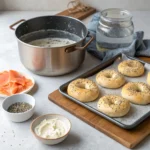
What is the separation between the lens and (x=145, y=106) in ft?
3.14

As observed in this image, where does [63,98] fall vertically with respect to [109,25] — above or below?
below

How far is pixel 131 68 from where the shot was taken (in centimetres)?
109

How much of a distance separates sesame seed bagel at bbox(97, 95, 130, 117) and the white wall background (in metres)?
0.76

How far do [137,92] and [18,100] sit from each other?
12.8 inches

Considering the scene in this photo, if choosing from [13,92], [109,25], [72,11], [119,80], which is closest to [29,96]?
[13,92]

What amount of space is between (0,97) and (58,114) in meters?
0.21

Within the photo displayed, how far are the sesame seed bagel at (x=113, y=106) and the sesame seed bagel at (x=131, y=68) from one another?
150 millimetres

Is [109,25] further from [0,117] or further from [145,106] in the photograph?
[0,117]

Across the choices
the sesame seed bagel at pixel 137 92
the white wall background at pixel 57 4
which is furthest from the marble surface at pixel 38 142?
the white wall background at pixel 57 4

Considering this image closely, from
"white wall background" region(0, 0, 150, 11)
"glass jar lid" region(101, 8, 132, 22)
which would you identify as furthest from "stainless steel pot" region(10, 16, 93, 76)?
"white wall background" region(0, 0, 150, 11)

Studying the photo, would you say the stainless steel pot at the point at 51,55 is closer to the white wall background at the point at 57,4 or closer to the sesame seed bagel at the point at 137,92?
the sesame seed bagel at the point at 137,92

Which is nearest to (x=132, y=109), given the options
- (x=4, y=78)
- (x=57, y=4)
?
(x=4, y=78)

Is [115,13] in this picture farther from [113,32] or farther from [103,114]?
[103,114]

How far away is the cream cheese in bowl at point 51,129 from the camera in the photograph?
2.81 ft
